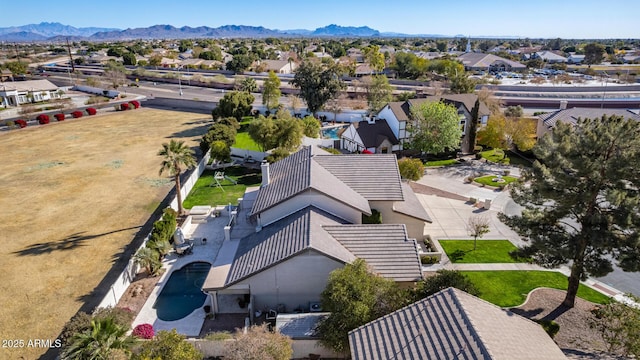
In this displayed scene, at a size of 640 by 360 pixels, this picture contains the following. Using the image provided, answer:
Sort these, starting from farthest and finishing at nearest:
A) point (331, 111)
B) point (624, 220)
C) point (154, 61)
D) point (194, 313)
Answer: point (154, 61) → point (331, 111) → point (194, 313) → point (624, 220)

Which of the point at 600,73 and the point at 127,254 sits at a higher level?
the point at 600,73

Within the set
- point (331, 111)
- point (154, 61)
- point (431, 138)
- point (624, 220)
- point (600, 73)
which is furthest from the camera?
point (154, 61)

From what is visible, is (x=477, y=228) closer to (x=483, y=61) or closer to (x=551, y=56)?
(x=483, y=61)

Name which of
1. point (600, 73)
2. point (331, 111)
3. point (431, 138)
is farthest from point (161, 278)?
point (600, 73)

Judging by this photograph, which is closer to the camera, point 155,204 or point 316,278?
point 316,278

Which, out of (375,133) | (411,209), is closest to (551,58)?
(375,133)

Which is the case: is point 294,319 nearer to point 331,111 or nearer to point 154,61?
point 331,111

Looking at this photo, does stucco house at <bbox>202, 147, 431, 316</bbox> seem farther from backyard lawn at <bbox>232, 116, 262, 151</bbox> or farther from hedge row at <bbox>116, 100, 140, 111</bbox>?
hedge row at <bbox>116, 100, 140, 111</bbox>
